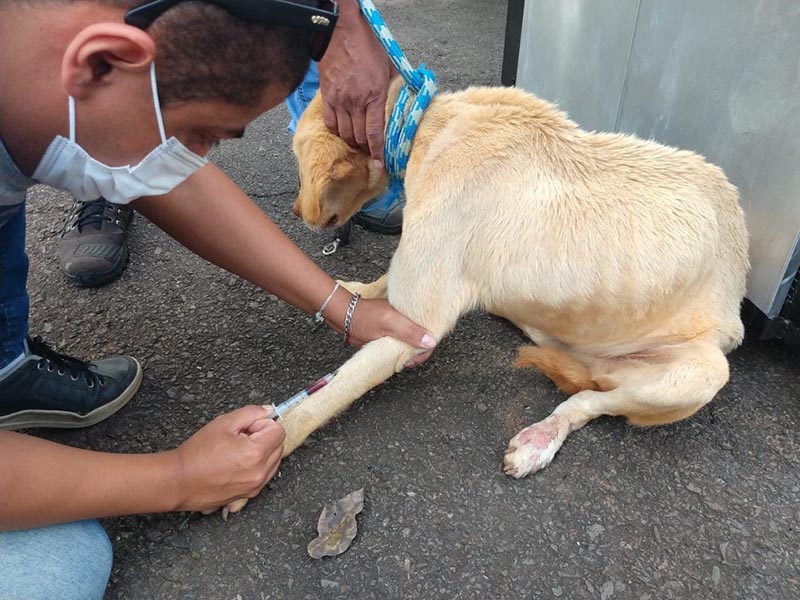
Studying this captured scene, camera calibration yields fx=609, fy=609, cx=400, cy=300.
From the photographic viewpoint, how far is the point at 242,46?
3.49 ft

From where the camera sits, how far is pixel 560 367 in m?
1.99

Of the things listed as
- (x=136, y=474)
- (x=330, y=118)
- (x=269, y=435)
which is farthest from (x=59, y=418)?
(x=330, y=118)

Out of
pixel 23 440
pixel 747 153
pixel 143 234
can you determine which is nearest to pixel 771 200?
pixel 747 153

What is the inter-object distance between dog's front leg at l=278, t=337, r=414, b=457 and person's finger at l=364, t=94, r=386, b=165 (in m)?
0.59

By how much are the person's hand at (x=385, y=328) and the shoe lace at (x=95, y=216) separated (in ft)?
4.45

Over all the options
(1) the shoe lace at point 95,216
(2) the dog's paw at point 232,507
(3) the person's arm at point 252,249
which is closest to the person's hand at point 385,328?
(3) the person's arm at point 252,249

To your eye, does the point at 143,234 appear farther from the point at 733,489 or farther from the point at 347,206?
the point at 733,489

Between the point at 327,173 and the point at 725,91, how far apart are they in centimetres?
132

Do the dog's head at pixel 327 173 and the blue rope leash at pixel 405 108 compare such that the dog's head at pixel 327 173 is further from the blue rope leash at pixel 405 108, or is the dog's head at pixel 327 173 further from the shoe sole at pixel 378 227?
the shoe sole at pixel 378 227

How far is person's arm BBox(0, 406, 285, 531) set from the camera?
4.05 feet

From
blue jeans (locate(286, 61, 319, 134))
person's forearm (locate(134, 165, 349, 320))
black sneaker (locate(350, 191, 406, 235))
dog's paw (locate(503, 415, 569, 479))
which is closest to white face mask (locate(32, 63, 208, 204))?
person's forearm (locate(134, 165, 349, 320))

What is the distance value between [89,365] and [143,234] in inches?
39.7

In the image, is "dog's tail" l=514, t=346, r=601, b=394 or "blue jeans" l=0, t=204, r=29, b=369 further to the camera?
"dog's tail" l=514, t=346, r=601, b=394

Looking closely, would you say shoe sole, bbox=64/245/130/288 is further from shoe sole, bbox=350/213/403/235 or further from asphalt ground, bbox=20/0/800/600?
shoe sole, bbox=350/213/403/235
